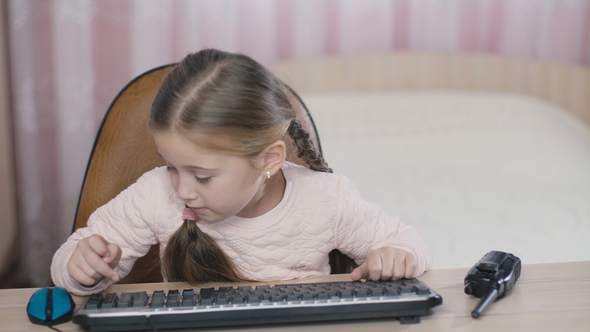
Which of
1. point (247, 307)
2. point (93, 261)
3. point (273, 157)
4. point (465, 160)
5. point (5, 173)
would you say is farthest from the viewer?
point (5, 173)

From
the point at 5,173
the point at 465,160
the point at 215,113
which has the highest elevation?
the point at 215,113

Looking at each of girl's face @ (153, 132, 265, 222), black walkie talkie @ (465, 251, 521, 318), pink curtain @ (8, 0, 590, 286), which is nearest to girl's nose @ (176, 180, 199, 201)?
girl's face @ (153, 132, 265, 222)

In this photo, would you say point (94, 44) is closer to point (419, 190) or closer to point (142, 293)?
point (419, 190)

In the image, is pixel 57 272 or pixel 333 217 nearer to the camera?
pixel 57 272

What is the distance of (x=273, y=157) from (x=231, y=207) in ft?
0.32

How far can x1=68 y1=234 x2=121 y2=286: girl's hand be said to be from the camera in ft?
2.52

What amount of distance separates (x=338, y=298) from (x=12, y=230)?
1875 millimetres

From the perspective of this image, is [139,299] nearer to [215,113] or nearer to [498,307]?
[215,113]

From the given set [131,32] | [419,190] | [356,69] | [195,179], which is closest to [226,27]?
[131,32]

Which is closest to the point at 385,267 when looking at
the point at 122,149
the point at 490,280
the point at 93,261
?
the point at 490,280

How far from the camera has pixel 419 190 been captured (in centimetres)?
180

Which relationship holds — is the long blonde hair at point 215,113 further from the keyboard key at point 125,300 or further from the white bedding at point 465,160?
the white bedding at point 465,160

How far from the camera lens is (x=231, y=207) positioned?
34.0 inches

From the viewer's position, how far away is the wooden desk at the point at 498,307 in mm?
648
